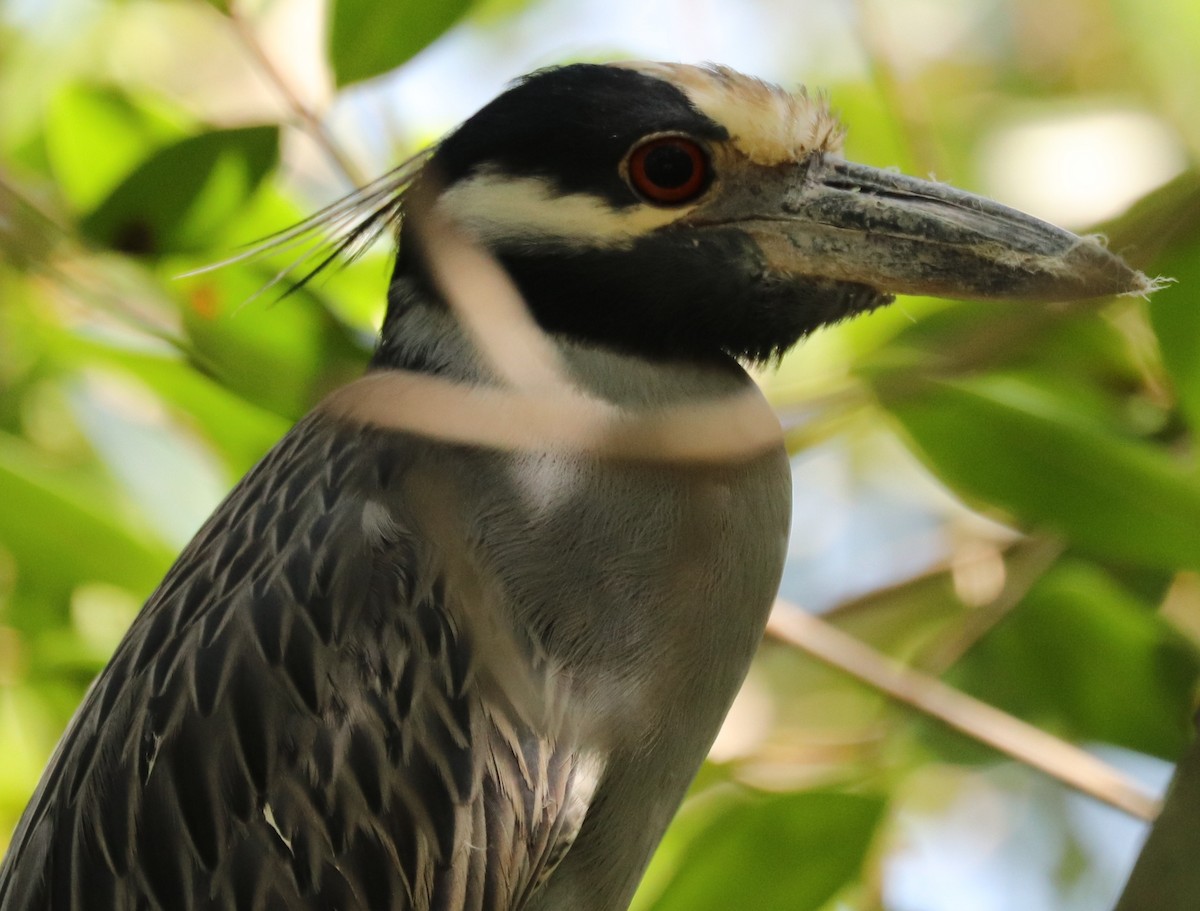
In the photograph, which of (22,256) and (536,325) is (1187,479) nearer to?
(536,325)

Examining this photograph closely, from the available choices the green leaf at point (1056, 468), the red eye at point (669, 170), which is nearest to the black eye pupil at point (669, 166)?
the red eye at point (669, 170)

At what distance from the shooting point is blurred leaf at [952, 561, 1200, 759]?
2.53 m

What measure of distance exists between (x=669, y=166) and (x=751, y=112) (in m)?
0.15

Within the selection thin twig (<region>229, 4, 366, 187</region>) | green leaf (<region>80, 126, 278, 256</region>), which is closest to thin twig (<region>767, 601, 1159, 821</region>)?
thin twig (<region>229, 4, 366, 187</region>)

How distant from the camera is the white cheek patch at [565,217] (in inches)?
89.0

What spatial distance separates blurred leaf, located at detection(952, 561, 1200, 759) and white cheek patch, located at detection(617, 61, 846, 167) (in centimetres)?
88

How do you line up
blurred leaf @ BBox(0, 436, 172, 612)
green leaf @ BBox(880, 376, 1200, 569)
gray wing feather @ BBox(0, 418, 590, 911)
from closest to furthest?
gray wing feather @ BBox(0, 418, 590, 911) → green leaf @ BBox(880, 376, 1200, 569) → blurred leaf @ BBox(0, 436, 172, 612)

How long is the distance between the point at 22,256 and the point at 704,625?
1.29 metres

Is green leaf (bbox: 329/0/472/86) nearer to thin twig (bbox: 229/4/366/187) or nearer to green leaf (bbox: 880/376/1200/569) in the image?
thin twig (bbox: 229/4/366/187)

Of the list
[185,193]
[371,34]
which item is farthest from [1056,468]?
[185,193]

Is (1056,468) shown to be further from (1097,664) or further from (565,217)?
(565,217)

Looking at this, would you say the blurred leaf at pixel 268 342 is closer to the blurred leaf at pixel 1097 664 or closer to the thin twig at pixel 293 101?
the thin twig at pixel 293 101

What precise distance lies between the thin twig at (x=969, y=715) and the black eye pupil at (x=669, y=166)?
86 cm

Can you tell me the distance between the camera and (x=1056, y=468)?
243 centimetres
